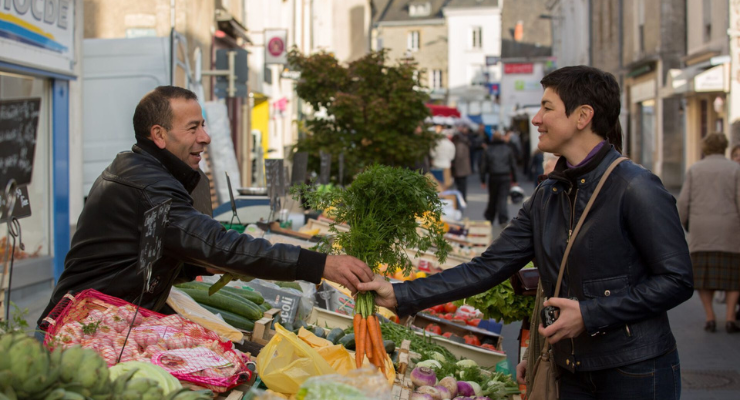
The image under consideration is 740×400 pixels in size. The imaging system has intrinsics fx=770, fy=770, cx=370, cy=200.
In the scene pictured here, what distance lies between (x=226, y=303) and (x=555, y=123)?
8.50ft

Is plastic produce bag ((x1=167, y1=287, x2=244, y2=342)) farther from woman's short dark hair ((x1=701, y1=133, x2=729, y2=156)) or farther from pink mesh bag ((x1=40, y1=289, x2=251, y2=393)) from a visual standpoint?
woman's short dark hair ((x1=701, y1=133, x2=729, y2=156))

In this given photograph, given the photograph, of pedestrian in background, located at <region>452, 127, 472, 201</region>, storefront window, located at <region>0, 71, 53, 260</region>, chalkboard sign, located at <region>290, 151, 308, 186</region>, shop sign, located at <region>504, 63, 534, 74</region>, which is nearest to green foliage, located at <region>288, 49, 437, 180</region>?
chalkboard sign, located at <region>290, 151, 308, 186</region>

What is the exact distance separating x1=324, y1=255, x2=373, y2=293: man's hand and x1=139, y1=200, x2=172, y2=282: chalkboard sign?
0.69 meters

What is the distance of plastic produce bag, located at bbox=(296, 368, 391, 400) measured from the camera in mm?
2033

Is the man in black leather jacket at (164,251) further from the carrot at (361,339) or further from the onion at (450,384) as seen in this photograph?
the onion at (450,384)

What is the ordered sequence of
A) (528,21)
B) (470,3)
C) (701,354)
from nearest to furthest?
(701,354) → (528,21) → (470,3)

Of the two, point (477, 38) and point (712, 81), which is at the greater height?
point (477, 38)

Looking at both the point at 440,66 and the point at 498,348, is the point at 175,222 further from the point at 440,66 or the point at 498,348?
the point at 440,66

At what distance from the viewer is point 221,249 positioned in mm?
3018

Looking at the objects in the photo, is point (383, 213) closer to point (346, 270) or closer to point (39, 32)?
point (346, 270)

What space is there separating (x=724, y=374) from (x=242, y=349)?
4506mm

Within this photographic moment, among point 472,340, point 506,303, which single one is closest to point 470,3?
point 472,340

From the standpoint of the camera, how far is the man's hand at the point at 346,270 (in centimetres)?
319

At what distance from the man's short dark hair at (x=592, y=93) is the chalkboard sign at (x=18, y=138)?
465cm
